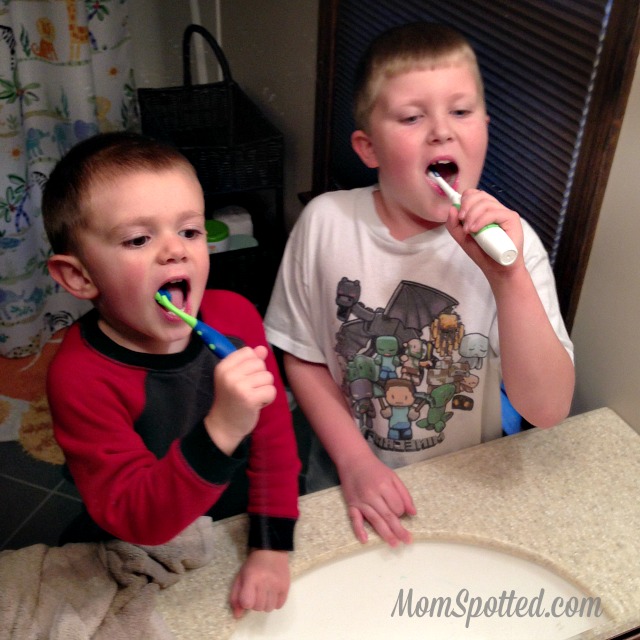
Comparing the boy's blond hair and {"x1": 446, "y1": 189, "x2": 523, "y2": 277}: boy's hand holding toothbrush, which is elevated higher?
the boy's blond hair

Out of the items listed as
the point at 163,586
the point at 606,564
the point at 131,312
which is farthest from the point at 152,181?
the point at 606,564

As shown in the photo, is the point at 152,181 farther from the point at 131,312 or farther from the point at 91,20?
the point at 91,20

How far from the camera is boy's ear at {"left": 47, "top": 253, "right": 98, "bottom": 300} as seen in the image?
0.56 m

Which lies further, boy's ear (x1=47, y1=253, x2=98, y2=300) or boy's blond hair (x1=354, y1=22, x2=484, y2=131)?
boy's blond hair (x1=354, y1=22, x2=484, y2=131)

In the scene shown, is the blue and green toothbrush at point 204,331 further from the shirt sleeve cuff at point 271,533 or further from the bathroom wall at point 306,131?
the bathroom wall at point 306,131

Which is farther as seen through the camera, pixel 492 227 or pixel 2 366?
pixel 2 366

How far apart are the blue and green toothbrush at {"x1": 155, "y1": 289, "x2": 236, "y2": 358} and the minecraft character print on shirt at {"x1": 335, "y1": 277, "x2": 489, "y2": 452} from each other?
0.27m

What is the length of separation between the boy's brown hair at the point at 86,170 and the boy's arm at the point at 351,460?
0.33 m

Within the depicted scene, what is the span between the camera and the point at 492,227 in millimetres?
576

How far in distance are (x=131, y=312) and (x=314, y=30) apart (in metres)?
0.67

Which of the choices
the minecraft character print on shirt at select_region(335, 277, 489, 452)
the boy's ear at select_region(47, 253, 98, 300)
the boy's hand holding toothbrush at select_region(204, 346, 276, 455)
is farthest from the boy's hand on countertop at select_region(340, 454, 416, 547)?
the boy's ear at select_region(47, 253, 98, 300)

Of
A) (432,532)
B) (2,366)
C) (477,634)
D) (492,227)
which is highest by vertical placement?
(492,227)

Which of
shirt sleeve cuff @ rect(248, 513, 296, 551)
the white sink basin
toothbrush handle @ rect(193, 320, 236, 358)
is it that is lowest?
the white sink basin

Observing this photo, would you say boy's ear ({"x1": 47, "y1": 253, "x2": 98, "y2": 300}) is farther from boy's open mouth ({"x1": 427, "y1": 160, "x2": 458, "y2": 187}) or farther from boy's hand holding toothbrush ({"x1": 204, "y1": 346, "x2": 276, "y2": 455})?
boy's open mouth ({"x1": 427, "y1": 160, "x2": 458, "y2": 187})
